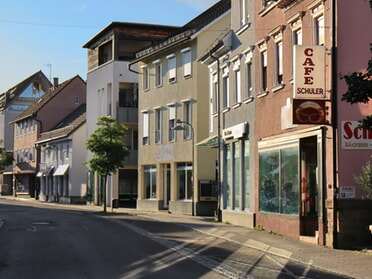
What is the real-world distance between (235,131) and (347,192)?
940cm

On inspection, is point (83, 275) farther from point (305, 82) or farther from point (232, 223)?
point (232, 223)

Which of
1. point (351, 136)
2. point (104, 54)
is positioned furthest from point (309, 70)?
point (104, 54)

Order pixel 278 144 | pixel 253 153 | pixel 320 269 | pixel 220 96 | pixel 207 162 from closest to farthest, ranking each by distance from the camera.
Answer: pixel 320 269 → pixel 278 144 → pixel 253 153 → pixel 220 96 → pixel 207 162

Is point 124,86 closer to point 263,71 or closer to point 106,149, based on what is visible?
point 106,149

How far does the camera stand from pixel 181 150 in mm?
37281

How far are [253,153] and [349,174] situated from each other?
24.1 feet

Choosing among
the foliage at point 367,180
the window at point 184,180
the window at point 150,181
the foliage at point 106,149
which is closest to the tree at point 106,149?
the foliage at point 106,149

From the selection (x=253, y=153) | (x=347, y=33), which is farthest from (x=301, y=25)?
(x=253, y=153)

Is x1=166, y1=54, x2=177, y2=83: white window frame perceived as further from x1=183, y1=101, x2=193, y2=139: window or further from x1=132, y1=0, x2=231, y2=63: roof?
x1=183, y1=101, x2=193, y2=139: window

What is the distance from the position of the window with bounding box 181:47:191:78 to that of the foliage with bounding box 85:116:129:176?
17.3 ft

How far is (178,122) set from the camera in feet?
110

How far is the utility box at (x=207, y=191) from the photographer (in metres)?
34.7

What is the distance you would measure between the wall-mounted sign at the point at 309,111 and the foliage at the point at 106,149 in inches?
812

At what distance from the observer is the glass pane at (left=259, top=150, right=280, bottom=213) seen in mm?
22781
